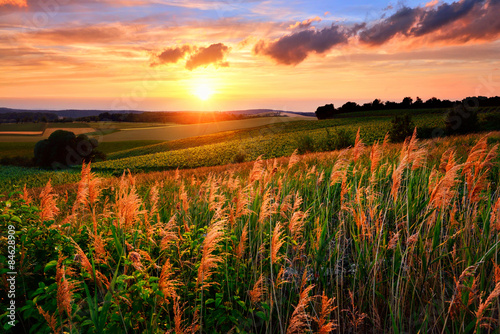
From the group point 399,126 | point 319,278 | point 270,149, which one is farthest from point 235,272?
point 270,149

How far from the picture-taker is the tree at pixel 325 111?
105156 millimetres

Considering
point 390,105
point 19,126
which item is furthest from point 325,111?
point 19,126

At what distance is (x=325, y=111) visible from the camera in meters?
106

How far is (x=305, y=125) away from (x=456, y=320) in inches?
2823

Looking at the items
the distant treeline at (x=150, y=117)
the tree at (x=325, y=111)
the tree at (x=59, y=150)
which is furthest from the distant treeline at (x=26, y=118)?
the tree at (x=325, y=111)

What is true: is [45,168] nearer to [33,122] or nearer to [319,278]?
[33,122]

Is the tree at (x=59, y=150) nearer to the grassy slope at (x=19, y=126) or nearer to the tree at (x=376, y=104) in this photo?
the grassy slope at (x=19, y=126)

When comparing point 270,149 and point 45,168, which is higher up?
point 270,149

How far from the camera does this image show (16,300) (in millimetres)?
3273

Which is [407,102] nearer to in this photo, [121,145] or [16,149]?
[121,145]

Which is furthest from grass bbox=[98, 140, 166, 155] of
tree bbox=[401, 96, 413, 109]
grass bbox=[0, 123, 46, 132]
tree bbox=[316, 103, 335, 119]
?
tree bbox=[401, 96, 413, 109]

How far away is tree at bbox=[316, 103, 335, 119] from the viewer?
105 m

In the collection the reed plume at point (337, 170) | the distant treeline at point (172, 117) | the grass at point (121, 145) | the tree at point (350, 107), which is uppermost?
the tree at point (350, 107)

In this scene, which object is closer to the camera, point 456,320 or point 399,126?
point 456,320
